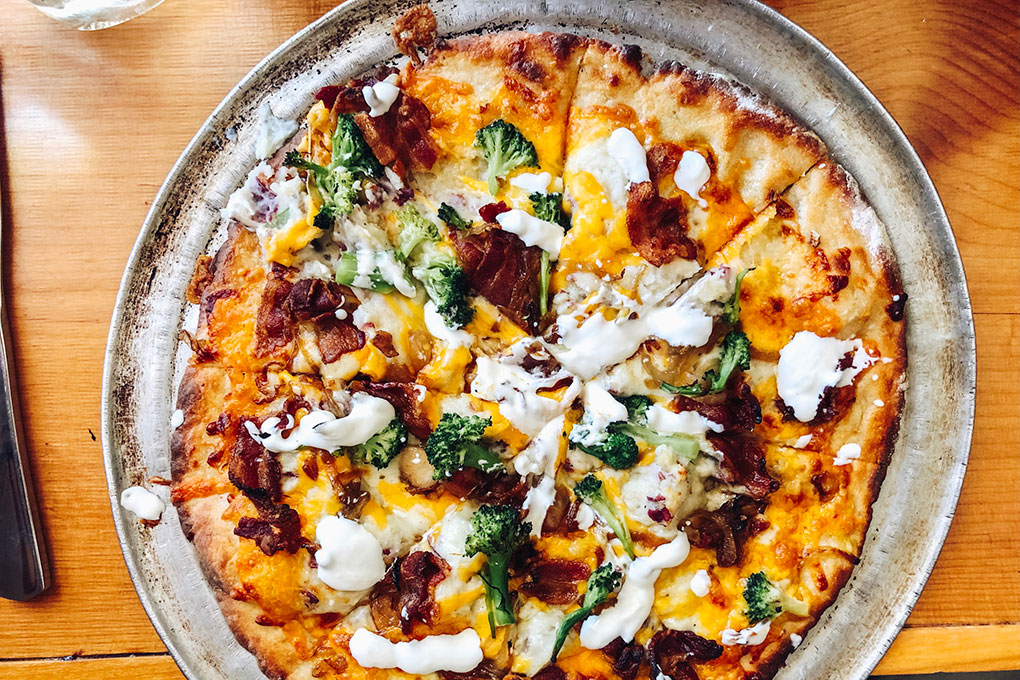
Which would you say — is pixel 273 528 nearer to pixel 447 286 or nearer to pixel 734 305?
pixel 447 286

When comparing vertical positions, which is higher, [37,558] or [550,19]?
[550,19]

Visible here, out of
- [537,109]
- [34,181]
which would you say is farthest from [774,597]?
[34,181]

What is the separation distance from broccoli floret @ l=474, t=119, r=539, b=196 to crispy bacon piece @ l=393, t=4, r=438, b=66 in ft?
1.45

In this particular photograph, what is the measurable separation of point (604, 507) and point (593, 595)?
274 mm

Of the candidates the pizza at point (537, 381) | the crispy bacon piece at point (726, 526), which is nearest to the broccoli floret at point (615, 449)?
the pizza at point (537, 381)

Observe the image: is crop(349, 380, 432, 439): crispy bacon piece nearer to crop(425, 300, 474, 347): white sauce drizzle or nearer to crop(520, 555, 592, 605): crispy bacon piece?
crop(425, 300, 474, 347): white sauce drizzle

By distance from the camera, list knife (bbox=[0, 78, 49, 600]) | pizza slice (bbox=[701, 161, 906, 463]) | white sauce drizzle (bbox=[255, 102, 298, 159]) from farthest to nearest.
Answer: knife (bbox=[0, 78, 49, 600]), white sauce drizzle (bbox=[255, 102, 298, 159]), pizza slice (bbox=[701, 161, 906, 463])

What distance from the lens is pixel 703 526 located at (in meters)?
2.49

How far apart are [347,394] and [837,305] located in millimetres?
1601

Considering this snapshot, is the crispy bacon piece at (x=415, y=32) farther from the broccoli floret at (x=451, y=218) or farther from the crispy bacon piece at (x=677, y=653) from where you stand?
the crispy bacon piece at (x=677, y=653)

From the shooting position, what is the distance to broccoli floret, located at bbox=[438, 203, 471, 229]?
2.52 meters

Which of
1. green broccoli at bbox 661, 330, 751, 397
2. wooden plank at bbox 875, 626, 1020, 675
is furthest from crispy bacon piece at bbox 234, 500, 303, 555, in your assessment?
wooden plank at bbox 875, 626, 1020, 675

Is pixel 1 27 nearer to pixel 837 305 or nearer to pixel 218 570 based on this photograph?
pixel 218 570

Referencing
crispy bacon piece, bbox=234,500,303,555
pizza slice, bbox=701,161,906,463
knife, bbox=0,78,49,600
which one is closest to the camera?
crispy bacon piece, bbox=234,500,303,555
